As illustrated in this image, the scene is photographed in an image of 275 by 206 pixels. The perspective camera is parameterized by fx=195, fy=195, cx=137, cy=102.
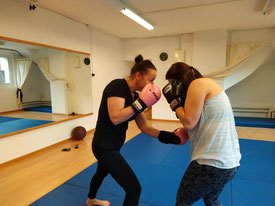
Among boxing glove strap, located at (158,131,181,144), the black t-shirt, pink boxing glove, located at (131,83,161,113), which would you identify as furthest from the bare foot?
pink boxing glove, located at (131,83,161,113)

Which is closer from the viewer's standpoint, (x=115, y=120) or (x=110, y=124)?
(x=115, y=120)

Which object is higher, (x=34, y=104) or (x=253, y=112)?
(x=34, y=104)

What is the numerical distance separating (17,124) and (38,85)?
2.72ft

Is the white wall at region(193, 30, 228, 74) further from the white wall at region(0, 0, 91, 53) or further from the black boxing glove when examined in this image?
the black boxing glove

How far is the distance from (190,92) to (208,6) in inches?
121

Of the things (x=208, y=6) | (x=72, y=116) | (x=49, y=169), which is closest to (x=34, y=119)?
(x=72, y=116)

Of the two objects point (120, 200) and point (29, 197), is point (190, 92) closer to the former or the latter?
point (120, 200)

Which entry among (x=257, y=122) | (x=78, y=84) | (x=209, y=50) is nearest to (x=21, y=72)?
(x=78, y=84)

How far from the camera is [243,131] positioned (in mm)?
4676

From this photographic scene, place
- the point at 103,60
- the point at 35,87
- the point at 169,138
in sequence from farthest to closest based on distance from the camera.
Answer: the point at 103,60, the point at 35,87, the point at 169,138

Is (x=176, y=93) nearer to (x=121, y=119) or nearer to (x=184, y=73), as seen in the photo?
(x=184, y=73)

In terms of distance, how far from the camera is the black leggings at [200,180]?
111 centimetres

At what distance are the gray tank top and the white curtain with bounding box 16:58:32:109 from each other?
3.42 meters

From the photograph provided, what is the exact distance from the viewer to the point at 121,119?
1326 mm
